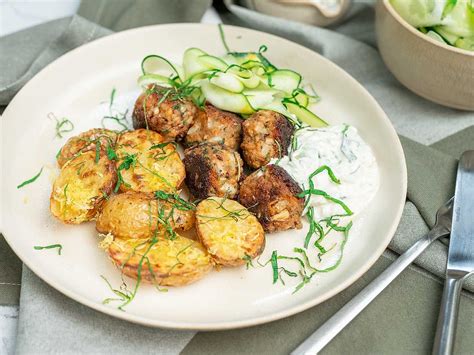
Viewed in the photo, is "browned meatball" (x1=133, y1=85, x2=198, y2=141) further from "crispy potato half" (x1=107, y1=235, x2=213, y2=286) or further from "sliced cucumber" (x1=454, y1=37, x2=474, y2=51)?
"sliced cucumber" (x1=454, y1=37, x2=474, y2=51)

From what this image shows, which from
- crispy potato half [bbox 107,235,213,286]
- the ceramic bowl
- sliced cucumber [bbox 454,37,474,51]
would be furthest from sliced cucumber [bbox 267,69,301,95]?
crispy potato half [bbox 107,235,213,286]

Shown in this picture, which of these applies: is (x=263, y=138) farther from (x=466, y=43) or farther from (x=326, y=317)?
(x=466, y=43)

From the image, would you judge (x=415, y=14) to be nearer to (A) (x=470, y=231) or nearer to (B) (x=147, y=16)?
(A) (x=470, y=231)

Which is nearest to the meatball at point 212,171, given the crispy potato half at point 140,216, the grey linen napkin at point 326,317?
the crispy potato half at point 140,216

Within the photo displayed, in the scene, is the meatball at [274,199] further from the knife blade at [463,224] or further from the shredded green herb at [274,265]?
the knife blade at [463,224]

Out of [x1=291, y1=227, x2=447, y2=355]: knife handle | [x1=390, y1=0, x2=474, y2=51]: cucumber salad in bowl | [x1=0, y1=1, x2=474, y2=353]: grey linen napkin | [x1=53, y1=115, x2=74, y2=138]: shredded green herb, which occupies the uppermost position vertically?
[x1=390, y1=0, x2=474, y2=51]: cucumber salad in bowl

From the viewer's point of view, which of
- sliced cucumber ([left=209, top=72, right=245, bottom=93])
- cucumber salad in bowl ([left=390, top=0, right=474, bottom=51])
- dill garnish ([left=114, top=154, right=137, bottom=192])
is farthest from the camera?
cucumber salad in bowl ([left=390, top=0, right=474, bottom=51])
